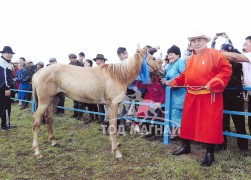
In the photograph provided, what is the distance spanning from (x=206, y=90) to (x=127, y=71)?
165cm

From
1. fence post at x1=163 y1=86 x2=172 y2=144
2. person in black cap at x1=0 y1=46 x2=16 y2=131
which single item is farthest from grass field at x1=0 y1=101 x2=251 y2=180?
person in black cap at x1=0 y1=46 x2=16 y2=131

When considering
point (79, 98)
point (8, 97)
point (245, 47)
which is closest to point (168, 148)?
point (79, 98)

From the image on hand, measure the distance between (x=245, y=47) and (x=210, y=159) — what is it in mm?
2093

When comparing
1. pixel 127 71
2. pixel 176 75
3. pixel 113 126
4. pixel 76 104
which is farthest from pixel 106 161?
pixel 76 104

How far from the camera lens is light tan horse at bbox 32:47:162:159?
187 inches

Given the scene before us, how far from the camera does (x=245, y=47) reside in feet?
14.0

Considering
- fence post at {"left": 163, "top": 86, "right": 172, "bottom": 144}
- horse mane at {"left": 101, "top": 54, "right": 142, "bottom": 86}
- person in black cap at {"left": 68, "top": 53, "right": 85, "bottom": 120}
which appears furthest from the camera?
person in black cap at {"left": 68, "top": 53, "right": 85, "bottom": 120}

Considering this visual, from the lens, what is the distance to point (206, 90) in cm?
378

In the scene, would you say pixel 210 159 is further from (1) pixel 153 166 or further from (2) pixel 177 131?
(2) pixel 177 131

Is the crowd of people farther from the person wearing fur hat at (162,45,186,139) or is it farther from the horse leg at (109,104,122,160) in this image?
the horse leg at (109,104,122,160)

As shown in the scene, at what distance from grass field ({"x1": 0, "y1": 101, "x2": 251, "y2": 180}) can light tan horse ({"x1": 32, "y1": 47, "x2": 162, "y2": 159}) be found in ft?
1.38

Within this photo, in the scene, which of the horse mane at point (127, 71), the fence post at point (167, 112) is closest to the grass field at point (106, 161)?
the fence post at point (167, 112)

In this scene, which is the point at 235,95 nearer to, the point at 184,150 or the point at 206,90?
the point at 206,90

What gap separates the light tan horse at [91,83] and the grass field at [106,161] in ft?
1.38
